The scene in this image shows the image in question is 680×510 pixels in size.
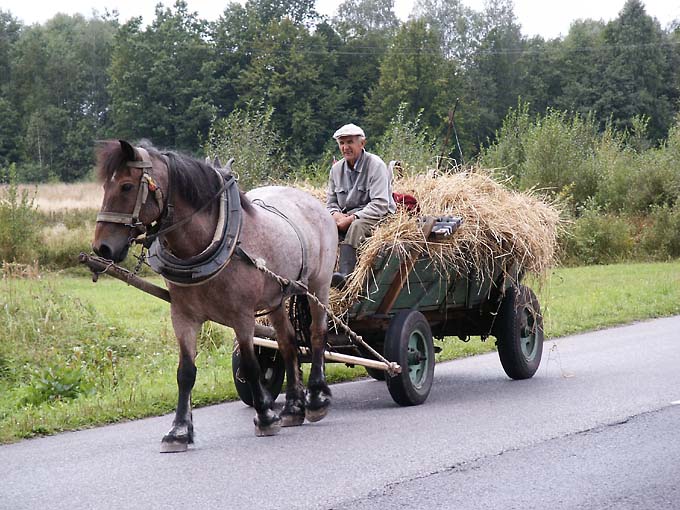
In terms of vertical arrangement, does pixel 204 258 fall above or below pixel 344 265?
above

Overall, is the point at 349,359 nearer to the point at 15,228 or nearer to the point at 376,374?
the point at 376,374

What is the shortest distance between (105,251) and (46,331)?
17.0 ft

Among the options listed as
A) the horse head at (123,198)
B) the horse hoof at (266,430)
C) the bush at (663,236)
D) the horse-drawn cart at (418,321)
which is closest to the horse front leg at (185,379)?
the horse hoof at (266,430)

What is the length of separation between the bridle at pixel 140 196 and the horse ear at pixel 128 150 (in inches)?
1.1

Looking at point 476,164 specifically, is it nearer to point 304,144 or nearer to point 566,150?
point 566,150

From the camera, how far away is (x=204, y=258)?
6.07 metres

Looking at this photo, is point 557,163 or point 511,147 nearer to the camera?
point 557,163

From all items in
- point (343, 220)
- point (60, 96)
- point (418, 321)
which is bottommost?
point (418, 321)

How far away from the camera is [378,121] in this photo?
50000mm

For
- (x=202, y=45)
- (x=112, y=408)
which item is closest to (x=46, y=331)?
(x=112, y=408)

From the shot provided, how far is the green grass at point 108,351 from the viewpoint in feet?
25.0

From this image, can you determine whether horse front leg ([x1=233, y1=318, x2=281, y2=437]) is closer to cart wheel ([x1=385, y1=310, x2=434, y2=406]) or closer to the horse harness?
the horse harness

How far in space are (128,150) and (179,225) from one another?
1.87 ft

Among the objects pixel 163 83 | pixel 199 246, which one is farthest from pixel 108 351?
pixel 163 83
